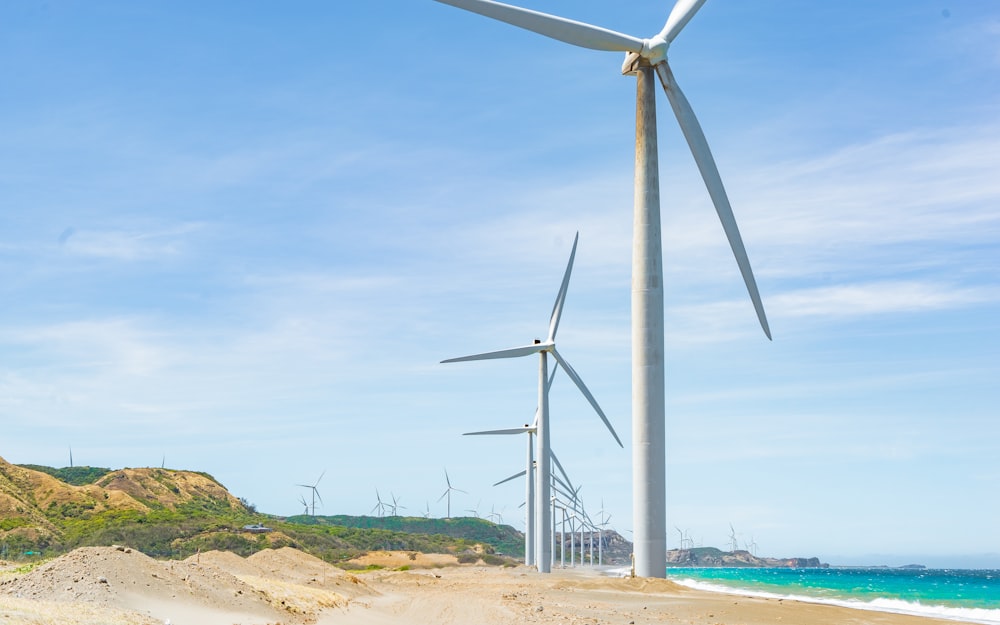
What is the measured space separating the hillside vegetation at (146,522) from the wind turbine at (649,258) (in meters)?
62.8

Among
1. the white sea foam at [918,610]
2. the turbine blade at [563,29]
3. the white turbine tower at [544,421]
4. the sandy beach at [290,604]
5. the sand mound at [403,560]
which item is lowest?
the sand mound at [403,560]

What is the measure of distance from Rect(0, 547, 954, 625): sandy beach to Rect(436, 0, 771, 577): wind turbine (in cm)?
239

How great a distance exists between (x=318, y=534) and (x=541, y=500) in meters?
68.2

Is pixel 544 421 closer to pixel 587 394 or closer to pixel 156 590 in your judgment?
pixel 587 394

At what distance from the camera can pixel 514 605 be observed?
2802cm

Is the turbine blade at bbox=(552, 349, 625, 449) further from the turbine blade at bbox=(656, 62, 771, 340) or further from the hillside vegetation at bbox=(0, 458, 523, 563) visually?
the hillside vegetation at bbox=(0, 458, 523, 563)

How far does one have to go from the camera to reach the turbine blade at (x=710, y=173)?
3075 centimetres

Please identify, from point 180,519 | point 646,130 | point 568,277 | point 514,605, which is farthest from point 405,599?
point 180,519

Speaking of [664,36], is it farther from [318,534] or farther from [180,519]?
[318,534]

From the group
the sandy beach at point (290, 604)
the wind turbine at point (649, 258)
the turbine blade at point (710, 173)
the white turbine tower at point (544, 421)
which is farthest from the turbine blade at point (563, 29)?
the white turbine tower at point (544, 421)

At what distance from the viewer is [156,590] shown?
919 inches

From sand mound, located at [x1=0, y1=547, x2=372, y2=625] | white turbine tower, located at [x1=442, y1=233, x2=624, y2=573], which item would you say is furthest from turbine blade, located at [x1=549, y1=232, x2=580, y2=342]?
sand mound, located at [x1=0, y1=547, x2=372, y2=625]

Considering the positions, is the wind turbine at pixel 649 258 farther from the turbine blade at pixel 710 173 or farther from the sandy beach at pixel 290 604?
the sandy beach at pixel 290 604

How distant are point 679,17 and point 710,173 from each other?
6313 millimetres
